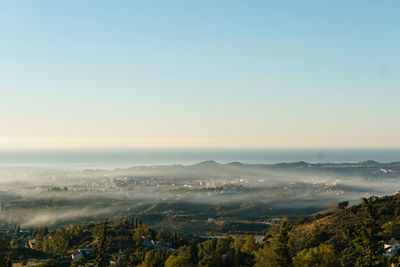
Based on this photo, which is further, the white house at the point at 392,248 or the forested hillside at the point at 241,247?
the white house at the point at 392,248

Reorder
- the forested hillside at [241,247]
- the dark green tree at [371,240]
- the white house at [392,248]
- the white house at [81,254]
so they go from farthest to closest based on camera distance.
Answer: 1. the white house at [81,254]
2. the white house at [392,248]
3. the forested hillside at [241,247]
4. the dark green tree at [371,240]

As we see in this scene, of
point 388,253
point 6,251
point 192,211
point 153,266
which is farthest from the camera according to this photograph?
point 192,211

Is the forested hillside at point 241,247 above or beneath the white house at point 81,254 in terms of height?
above

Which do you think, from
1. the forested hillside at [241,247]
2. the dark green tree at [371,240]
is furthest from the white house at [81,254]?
the dark green tree at [371,240]

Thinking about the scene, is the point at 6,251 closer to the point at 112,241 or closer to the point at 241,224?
the point at 112,241

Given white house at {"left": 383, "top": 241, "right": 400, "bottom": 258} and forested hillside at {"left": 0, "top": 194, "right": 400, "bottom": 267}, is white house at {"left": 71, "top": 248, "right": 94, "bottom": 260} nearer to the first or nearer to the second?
forested hillside at {"left": 0, "top": 194, "right": 400, "bottom": 267}

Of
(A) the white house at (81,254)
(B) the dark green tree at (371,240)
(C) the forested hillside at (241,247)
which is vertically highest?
(B) the dark green tree at (371,240)

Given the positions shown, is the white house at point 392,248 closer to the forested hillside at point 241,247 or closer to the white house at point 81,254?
the forested hillside at point 241,247

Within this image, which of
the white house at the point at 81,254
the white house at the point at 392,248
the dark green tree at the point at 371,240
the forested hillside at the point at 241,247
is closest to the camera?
the dark green tree at the point at 371,240

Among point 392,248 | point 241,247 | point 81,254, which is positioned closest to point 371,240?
point 392,248

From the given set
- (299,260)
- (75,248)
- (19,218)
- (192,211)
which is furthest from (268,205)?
(299,260)

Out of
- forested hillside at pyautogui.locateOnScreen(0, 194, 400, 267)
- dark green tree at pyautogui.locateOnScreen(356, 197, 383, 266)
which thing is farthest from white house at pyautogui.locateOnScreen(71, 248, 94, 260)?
dark green tree at pyautogui.locateOnScreen(356, 197, 383, 266)
